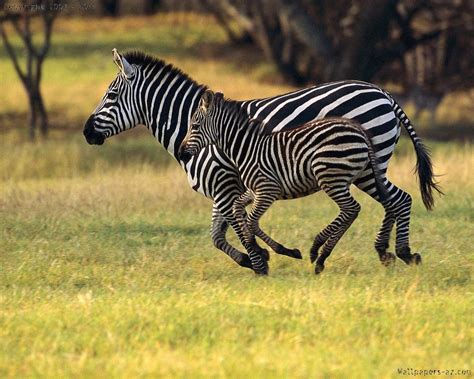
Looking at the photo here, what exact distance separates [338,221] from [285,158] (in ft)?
2.14

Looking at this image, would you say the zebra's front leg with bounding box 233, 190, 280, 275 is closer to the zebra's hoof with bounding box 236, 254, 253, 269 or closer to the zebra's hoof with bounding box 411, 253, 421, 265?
the zebra's hoof with bounding box 236, 254, 253, 269

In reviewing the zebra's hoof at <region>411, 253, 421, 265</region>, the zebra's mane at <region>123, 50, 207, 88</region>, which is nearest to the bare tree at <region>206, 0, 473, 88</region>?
the zebra's mane at <region>123, 50, 207, 88</region>

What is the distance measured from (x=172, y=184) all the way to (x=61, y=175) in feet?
11.5

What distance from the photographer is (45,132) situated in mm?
22047

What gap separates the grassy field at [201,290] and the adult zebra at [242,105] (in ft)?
1.32

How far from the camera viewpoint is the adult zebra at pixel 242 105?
9008 mm

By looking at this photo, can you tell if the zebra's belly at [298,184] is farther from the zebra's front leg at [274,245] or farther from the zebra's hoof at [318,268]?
the zebra's hoof at [318,268]

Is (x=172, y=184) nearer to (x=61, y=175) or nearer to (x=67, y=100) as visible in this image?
(x=61, y=175)

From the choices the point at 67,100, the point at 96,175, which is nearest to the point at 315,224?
the point at 96,175

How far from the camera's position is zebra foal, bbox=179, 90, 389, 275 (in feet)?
27.5

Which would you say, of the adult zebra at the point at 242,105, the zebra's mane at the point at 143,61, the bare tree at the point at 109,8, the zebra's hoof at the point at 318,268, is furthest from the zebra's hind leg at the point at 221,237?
the bare tree at the point at 109,8

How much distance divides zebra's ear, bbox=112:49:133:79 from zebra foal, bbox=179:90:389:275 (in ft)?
3.04

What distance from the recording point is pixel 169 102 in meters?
9.47

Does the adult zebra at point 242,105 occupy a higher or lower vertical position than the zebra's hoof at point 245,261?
higher
